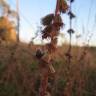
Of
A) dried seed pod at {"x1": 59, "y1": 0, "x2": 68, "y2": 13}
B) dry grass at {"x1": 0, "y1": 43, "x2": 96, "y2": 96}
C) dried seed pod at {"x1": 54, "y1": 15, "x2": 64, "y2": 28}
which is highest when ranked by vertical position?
dried seed pod at {"x1": 59, "y1": 0, "x2": 68, "y2": 13}

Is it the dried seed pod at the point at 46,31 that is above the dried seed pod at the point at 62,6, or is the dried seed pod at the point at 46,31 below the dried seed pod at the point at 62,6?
below

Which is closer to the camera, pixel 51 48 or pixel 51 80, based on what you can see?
pixel 51 48

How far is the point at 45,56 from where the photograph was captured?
5.20 feet

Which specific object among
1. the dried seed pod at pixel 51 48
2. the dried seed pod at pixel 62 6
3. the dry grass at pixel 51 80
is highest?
the dried seed pod at pixel 62 6

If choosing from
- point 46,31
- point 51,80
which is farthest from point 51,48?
point 51,80

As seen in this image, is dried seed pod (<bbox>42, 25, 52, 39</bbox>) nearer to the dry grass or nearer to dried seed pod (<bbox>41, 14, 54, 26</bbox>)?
dried seed pod (<bbox>41, 14, 54, 26</bbox>)

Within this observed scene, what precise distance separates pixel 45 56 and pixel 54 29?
0.15 meters

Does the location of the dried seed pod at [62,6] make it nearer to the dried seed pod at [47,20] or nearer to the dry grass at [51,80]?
the dried seed pod at [47,20]

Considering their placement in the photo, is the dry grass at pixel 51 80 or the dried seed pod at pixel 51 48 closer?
the dried seed pod at pixel 51 48

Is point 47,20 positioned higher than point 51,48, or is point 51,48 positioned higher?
point 47,20

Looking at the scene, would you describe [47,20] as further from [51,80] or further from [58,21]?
[51,80]

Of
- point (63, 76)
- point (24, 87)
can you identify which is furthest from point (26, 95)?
point (63, 76)


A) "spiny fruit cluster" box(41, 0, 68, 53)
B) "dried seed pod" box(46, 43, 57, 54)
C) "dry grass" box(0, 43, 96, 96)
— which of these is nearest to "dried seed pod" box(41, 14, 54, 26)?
"spiny fruit cluster" box(41, 0, 68, 53)

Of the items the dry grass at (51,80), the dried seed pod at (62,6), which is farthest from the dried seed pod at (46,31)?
the dry grass at (51,80)
